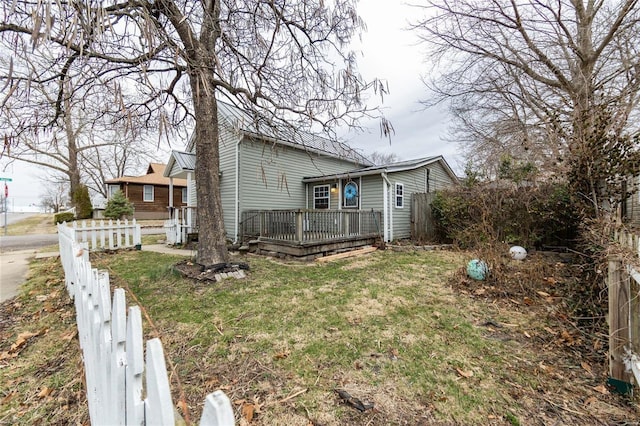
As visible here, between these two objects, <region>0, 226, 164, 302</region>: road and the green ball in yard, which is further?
the green ball in yard

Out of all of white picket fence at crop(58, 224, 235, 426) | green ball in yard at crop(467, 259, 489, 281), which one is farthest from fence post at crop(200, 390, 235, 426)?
green ball in yard at crop(467, 259, 489, 281)

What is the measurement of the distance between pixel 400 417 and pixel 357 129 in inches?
139

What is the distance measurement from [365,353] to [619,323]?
2.02m

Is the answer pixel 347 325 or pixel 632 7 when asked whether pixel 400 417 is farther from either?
pixel 632 7

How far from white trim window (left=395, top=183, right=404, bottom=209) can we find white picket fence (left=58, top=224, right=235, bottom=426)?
1002cm

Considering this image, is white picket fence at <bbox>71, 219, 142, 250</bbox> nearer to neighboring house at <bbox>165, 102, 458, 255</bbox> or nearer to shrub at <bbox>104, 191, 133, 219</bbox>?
neighboring house at <bbox>165, 102, 458, 255</bbox>

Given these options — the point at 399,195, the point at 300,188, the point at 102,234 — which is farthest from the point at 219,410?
the point at 300,188

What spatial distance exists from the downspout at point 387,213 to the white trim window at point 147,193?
72.6 ft

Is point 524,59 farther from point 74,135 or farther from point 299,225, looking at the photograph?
point 74,135

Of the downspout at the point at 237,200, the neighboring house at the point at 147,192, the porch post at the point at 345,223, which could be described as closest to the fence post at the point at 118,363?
the porch post at the point at 345,223

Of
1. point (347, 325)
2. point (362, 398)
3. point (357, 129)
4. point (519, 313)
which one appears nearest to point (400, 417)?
point (362, 398)

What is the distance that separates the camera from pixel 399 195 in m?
10.7

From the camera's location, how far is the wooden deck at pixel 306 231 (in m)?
7.52

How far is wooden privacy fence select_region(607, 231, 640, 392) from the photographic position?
1.93m
